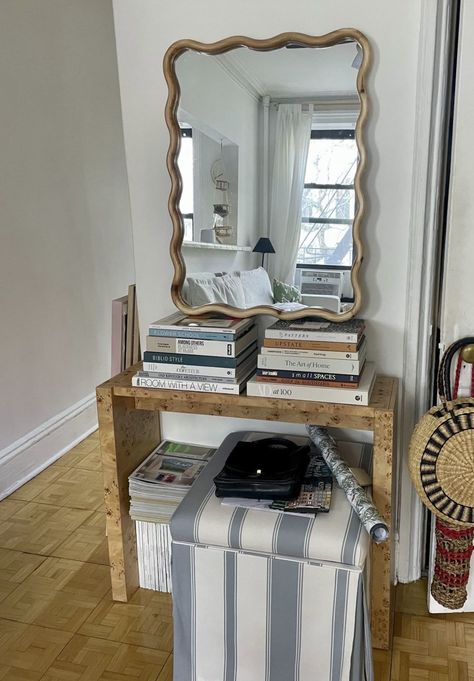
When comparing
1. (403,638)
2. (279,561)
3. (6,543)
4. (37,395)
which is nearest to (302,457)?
(279,561)

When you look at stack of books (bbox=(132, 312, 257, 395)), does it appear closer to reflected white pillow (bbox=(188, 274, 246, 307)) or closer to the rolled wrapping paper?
reflected white pillow (bbox=(188, 274, 246, 307))

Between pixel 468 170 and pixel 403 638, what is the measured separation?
1.27 metres

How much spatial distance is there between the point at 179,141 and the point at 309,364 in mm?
768

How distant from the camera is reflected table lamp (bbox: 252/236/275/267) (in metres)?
1.71

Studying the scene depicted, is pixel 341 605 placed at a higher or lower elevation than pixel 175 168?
lower

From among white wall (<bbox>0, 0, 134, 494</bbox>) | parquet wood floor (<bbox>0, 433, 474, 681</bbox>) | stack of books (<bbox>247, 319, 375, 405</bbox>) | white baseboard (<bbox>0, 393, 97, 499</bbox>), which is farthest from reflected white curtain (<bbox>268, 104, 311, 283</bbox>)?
white baseboard (<bbox>0, 393, 97, 499</bbox>)

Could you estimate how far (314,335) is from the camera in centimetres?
154

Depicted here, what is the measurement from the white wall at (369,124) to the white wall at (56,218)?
886mm

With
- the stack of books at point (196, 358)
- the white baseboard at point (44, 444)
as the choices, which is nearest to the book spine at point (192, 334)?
the stack of books at point (196, 358)

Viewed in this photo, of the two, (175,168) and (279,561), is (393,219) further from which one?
(279,561)

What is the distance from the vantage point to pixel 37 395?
2.66 m

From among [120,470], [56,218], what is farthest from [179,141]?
[56,218]

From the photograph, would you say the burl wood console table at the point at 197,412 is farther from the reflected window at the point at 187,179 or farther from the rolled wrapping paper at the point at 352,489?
the reflected window at the point at 187,179

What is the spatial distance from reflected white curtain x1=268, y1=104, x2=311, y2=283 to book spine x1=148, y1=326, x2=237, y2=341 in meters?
0.27
